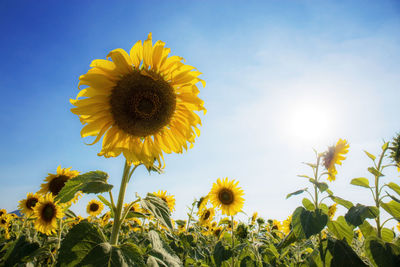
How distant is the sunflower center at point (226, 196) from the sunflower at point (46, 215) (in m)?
4.57

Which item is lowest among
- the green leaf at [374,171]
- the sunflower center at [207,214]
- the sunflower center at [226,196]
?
the green leaf at [374,171]

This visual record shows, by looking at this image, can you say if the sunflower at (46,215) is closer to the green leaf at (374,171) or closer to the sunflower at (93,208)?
the sunflower at (93,208)

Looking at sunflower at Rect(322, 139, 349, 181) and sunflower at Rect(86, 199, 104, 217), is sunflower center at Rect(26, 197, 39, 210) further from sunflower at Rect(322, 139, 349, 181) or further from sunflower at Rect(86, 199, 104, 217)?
sunflower at Rect(322, 139, 349, 181)

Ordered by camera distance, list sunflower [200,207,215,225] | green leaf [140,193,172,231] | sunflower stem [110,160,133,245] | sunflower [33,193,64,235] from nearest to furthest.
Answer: green leaf [140,193,172,231] → sunflower stem [110,160,133,245] → sunflower [33,193,64,235] → sunflower [200,207,215,225]

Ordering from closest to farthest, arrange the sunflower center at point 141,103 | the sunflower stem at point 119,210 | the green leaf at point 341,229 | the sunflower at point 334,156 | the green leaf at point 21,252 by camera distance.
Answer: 1. the sunflower stem at point 119,210
2. the sunflower center at point 141,103
3. the green leaf at point 341,229
4. the green leaf at point 21,252
5. the sunflower at point 334,156

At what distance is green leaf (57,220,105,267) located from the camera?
63.4 inches

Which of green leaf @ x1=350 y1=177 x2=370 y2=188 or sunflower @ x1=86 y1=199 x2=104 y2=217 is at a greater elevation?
sunflower @ x1=86 y1=199 x2=104 y2=217

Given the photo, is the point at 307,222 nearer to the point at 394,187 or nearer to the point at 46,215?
the point at 394,187

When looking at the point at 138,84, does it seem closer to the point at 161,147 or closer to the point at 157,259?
the point at 161,147

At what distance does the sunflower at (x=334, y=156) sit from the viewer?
3.77 metres

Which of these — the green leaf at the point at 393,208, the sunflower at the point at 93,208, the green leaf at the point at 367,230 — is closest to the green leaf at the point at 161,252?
the green leaf at the point at 367,230

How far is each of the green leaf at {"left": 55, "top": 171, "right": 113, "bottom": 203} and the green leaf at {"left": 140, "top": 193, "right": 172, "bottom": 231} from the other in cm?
31

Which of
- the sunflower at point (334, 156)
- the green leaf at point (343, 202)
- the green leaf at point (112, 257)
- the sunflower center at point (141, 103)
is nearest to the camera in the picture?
the green leaf at point (112, 257)

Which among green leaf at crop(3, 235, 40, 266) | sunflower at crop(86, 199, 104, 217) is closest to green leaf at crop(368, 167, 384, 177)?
green leaf at crop(3, 235, 40, 266)
